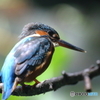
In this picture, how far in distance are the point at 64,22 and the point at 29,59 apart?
0.60 metres

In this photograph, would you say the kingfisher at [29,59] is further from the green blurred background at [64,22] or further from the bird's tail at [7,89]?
the green blurred background at [64,22]

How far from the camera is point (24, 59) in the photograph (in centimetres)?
97

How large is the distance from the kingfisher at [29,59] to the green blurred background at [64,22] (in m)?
0.24

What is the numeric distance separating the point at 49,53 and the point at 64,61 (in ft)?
0.94

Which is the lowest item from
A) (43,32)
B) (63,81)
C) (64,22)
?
(63,81)

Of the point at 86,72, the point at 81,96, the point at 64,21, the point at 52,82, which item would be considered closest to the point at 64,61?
the point at 81,96

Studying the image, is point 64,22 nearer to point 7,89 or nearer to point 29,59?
point 29,59

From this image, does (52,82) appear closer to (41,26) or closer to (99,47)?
(41,26)

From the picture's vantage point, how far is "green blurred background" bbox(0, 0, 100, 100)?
1.37m

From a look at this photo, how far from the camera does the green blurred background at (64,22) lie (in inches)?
53.9

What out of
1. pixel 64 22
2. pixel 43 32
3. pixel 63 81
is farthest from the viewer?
pixel 64 22

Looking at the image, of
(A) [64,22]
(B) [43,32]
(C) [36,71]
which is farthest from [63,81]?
(A) [64,22]

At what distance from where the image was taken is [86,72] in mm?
679

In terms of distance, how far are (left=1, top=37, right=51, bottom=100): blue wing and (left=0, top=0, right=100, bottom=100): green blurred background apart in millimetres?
285
